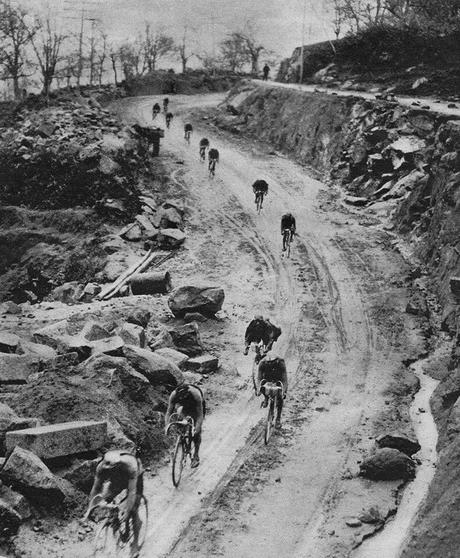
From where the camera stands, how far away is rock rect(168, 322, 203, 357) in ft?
55.8

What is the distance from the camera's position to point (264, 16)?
154 meters

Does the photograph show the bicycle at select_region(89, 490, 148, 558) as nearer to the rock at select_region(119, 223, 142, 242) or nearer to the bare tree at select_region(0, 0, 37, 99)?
the rock at select_region(119, 223, 142, 242)

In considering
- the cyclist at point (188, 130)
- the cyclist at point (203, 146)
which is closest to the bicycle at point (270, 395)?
the cyclist at point (203, 146)

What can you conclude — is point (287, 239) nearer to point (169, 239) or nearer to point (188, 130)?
point (169, 239)

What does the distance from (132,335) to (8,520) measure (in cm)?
698

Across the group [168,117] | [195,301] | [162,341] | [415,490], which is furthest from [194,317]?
[168,117]

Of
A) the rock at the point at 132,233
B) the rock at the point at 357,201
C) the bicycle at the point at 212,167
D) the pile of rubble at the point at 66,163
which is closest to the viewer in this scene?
the rock at the point at 132,233

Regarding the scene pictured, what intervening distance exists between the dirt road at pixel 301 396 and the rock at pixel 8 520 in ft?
6.40

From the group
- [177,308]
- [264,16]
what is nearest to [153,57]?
[264,16]

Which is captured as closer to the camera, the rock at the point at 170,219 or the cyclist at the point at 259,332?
the cyclist at the point at 259,332

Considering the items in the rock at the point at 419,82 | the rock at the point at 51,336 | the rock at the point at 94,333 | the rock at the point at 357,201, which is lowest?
the rock at the point at 51,336

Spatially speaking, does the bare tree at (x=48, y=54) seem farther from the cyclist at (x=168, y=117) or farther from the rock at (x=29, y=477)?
the rock at (x=29, y=477)

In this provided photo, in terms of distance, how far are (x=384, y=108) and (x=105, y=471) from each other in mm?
30149

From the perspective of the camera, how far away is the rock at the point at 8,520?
9.16 metres
